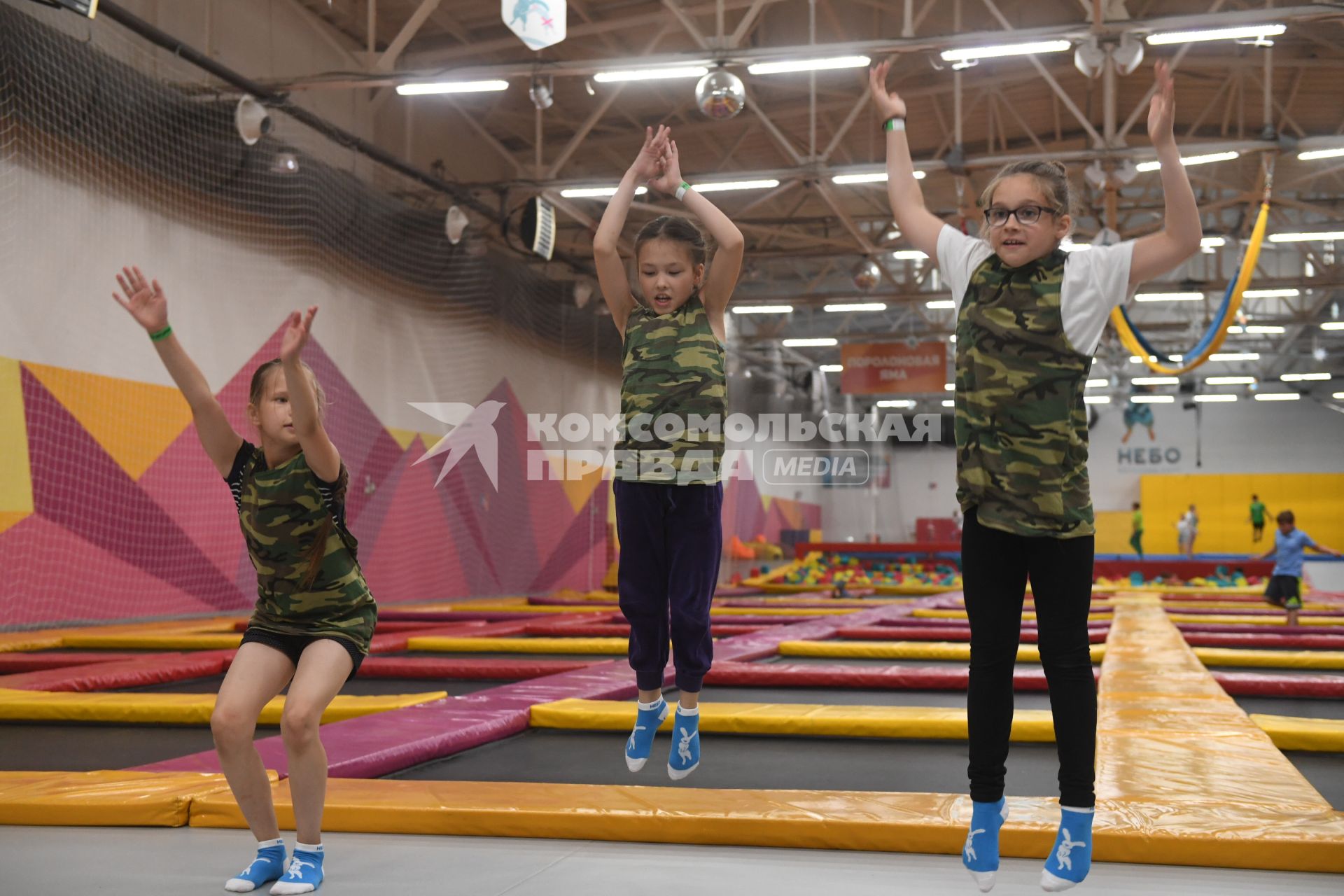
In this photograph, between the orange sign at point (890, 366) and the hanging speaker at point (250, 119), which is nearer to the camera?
the hanging speaker at point (250, 119)

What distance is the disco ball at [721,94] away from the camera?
6.85m

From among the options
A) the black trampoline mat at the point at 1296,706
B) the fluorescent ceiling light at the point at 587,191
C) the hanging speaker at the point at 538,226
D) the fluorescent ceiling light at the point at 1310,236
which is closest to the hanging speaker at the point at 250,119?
the hanging speaker at the point at 538,226

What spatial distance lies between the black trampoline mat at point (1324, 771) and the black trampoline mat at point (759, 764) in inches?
24.8

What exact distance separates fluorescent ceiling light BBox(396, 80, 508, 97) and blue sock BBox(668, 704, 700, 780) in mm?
6199

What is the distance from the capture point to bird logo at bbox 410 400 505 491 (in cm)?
1134

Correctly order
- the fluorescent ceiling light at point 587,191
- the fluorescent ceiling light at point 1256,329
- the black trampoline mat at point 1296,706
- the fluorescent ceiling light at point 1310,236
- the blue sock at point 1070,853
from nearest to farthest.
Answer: the blue sock at point 1070,853 < the black trampoline mat at point 1296,706 < the fluorescent ceiling light at point 587,191 < the fluorescent ceiling light at point 1310,236 < the fluorescent ceiling light at point 1256,329

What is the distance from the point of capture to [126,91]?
7145 mm

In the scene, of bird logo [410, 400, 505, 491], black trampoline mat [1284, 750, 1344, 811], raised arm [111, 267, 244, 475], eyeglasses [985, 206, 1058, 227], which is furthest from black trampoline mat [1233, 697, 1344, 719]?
bird logo [410, 400, 505, 491]

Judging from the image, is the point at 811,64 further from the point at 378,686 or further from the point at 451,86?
the point at 378,686

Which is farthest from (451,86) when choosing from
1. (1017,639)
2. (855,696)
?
(1017,639)

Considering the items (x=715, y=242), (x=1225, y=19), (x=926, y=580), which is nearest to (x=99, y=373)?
(x=715, y=242)

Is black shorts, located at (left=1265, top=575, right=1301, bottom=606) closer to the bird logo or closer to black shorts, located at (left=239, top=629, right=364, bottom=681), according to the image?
the bird logo

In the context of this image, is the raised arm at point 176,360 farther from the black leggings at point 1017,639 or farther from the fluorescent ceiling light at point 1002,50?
the fluorescent ceiling light at point 1002,50

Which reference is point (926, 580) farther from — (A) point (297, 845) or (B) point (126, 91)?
(A) point (297, 845)
